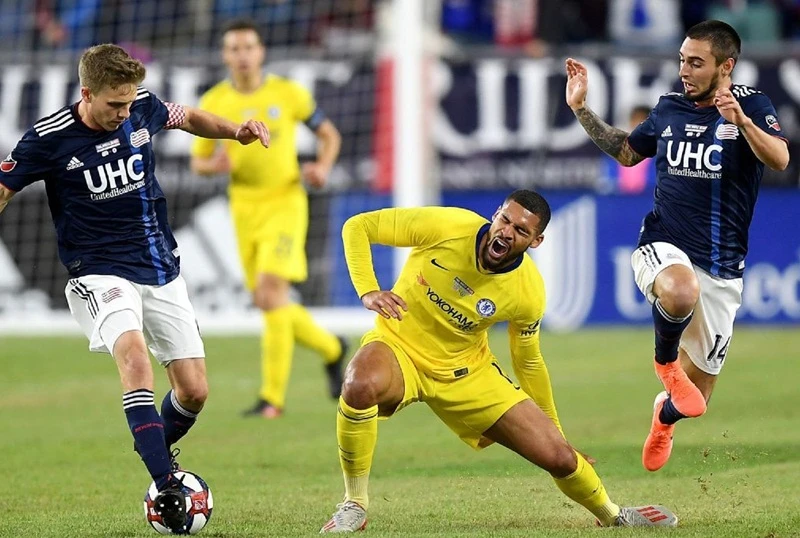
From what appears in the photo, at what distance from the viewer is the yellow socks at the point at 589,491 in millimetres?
6648

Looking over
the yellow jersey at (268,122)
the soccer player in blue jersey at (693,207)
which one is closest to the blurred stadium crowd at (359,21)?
the yellow jersey at (268,122)

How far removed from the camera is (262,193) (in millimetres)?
11555

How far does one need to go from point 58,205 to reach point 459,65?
9.81 metres

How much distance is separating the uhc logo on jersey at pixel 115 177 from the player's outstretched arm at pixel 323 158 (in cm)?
395

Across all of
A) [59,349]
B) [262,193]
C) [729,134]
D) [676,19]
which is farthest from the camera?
[676,19]

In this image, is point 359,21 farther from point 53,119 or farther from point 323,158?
point 53,119

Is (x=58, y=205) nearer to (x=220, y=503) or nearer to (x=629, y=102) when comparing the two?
(x=220, y=503)

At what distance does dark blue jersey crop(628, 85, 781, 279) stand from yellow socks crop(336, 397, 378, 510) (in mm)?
Result: 2126

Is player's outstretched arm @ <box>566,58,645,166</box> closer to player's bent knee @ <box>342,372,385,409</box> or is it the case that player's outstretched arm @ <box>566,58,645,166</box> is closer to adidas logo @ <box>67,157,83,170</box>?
player's bent knee @ <box>342,372,385,409</box>

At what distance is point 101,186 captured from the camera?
7.04m

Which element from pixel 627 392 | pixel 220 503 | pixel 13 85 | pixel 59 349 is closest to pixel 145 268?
pixel 220 503

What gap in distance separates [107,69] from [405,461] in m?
3.44

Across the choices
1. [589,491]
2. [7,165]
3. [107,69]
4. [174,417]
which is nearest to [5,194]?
[7,165]

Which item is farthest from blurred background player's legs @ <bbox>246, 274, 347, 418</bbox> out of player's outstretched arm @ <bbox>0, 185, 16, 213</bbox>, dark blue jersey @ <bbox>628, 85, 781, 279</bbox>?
player's outstretched arm @ <bbox>0, 185, 16, 213</bbox>
